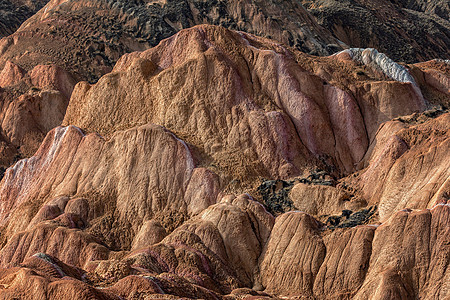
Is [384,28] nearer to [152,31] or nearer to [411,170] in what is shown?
[152,31]

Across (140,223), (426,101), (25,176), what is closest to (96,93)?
(25,176)

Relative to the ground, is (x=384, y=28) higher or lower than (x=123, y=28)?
lower

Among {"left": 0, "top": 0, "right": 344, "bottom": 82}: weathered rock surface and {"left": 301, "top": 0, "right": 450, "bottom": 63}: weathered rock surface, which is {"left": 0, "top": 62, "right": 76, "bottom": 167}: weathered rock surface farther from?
{"left": 301, "top": 0, "right": 450, "bottom": 63}: weathered rock surface

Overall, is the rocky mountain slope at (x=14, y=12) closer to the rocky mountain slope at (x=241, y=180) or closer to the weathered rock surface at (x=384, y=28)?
the weathered rock surface at (x=384, y=28)

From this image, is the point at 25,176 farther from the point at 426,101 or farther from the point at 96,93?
the point at 426,101

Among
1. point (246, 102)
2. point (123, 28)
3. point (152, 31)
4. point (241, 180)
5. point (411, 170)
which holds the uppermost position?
point (246, 102)

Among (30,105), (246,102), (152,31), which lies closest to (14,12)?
(152,31)

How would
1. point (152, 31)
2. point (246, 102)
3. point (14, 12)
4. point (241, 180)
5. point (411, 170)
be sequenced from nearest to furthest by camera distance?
point (411, 170) < point (241, 180) < point (246, 102) < point (152, 31) < point (14, 12)

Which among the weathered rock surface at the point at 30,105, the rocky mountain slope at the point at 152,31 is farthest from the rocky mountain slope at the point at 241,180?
the rocky mountain slope at the point at 152,31
